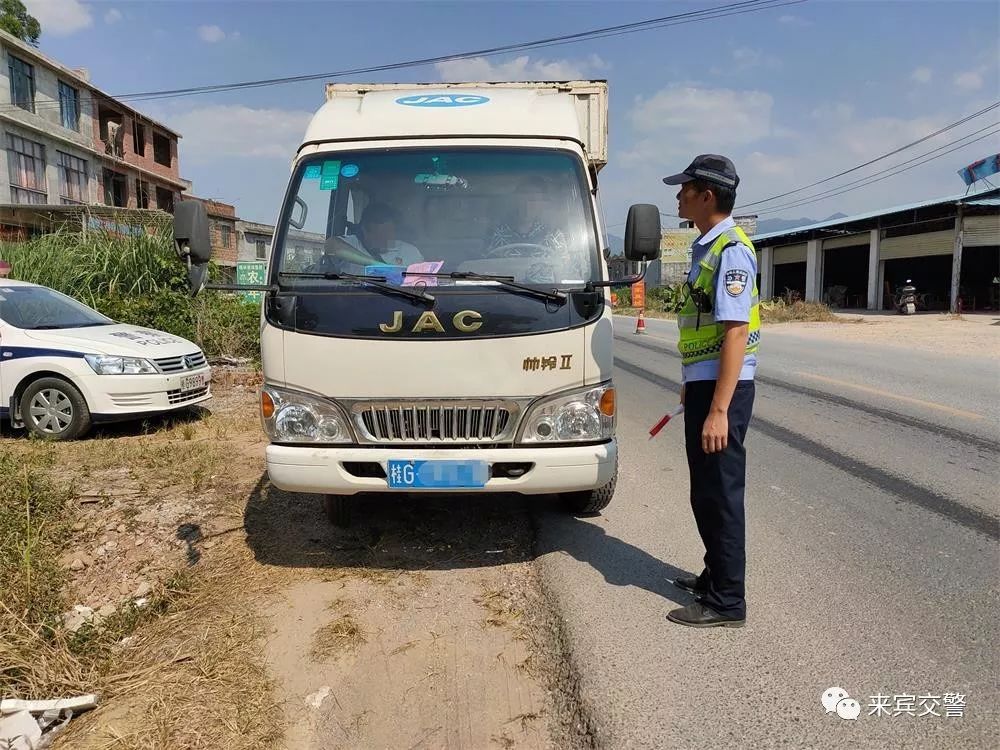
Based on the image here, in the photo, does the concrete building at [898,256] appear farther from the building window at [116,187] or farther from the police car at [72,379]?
the building window at [116,187]

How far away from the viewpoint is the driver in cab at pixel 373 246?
374 cm

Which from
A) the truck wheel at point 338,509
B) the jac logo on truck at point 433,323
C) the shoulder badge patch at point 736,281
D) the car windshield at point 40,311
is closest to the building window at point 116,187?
the car windshield at point 40,311

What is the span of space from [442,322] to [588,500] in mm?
1582

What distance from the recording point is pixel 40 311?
725 centimetres

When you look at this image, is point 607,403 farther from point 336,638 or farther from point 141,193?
point 141,193

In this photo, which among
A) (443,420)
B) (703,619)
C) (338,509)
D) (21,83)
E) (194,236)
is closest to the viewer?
(703,619)

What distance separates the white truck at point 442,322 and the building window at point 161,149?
41.3m

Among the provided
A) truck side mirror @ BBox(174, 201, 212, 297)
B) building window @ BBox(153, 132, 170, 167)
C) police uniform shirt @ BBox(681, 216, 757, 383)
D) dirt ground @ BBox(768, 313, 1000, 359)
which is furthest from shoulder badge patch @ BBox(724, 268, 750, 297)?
building window @ BBox(153, 132, 170, 167)

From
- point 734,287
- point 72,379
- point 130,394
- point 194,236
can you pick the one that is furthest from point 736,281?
point 72,379

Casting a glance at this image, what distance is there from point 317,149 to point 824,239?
3551 centimetres

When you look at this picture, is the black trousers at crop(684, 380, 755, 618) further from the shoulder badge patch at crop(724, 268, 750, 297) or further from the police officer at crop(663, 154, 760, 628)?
the shoulder badge patch at crop(724, 268, 750, 297)

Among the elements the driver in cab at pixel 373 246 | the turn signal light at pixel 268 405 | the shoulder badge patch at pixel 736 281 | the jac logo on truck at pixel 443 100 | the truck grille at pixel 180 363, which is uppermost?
the jac logo on truck at pixel 443 100

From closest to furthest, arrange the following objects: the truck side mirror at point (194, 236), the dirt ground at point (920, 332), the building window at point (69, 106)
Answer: the truck side mirror at point (194, 236) < the dirt ground at point (920, 332) < the building window at point (69, 106)

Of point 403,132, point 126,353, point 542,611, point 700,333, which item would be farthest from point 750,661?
point 126,353
